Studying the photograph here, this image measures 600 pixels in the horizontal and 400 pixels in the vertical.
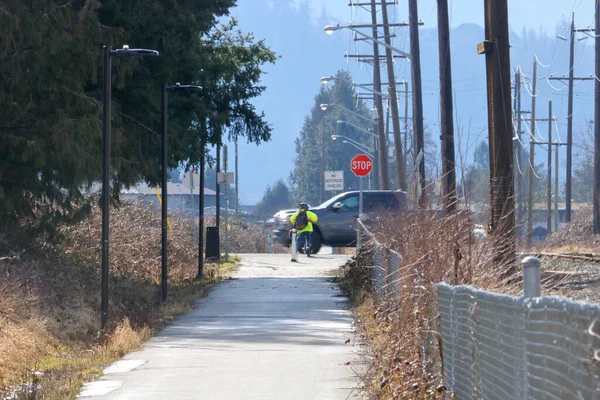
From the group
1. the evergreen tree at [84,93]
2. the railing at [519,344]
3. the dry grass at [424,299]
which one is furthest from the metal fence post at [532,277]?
the evergreen tree at [84,93]

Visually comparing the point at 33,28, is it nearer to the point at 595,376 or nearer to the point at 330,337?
the point at 330,337

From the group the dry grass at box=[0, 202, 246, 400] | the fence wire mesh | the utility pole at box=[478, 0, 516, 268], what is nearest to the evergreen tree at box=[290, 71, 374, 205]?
the dry grass at box=[0, 202, 246, 400]

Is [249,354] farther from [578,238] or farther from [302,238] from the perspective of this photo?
[578,238]

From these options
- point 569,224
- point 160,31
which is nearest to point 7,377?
point 160,31

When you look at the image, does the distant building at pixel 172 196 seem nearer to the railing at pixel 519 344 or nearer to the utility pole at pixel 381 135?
the utility pole at pixel 381 135

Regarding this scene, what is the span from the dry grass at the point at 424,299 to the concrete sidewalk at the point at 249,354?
20.4 inches

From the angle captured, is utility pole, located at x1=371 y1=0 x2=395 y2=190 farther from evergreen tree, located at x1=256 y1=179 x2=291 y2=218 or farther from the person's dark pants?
evergreen tree, located at x1=256 y1=179 x2=291 y2=218

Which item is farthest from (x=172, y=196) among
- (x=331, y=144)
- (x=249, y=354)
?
(x=249, y=354)

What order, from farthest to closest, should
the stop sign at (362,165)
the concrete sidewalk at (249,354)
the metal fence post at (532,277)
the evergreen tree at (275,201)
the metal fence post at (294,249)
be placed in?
1. the evergreen tree at (275,201)
2. the metal fence post at (294,249)
3. the stop sign at (362,165)
4. the concrete sidewalk at (249,354)
5. the metal fence post at (532,277)

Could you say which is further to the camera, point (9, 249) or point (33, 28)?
point (9, 249)

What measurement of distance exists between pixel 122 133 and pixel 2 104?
2891mm

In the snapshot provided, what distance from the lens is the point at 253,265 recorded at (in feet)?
108

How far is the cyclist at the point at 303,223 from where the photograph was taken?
33719 mm

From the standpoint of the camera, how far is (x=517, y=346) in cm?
502
